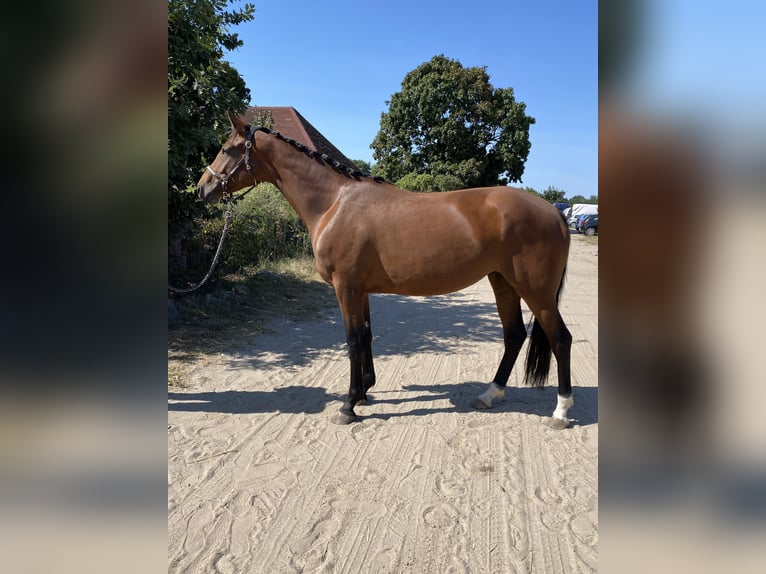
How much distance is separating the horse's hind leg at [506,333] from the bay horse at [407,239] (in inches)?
0.5

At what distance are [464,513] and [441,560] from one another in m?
0.38

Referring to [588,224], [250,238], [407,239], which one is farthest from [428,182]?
[407,239]

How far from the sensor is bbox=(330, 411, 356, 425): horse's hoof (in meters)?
3.53

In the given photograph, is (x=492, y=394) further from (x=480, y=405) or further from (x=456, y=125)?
(x=456, y=125)

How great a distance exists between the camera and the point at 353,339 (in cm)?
367

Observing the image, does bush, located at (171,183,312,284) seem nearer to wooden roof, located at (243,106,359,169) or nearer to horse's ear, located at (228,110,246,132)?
horse's ear, located at (228,110,246,132)

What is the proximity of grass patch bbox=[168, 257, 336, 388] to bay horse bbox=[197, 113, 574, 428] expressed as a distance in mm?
1934

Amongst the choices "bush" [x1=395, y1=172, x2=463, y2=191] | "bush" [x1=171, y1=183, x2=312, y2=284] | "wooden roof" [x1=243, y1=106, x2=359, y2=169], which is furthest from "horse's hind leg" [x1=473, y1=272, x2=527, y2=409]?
"bush" [x1=395, y1=172, x2=463, y2=191]

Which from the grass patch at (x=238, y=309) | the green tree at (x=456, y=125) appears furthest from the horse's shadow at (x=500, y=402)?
the green tree at (x=456, y=125)

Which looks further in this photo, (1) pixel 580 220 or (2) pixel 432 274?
(1) pixel 580 220

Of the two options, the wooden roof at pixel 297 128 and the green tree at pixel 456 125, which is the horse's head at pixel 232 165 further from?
the green tree at pixel 456 125

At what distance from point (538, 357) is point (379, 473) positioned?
1715 millimetres
